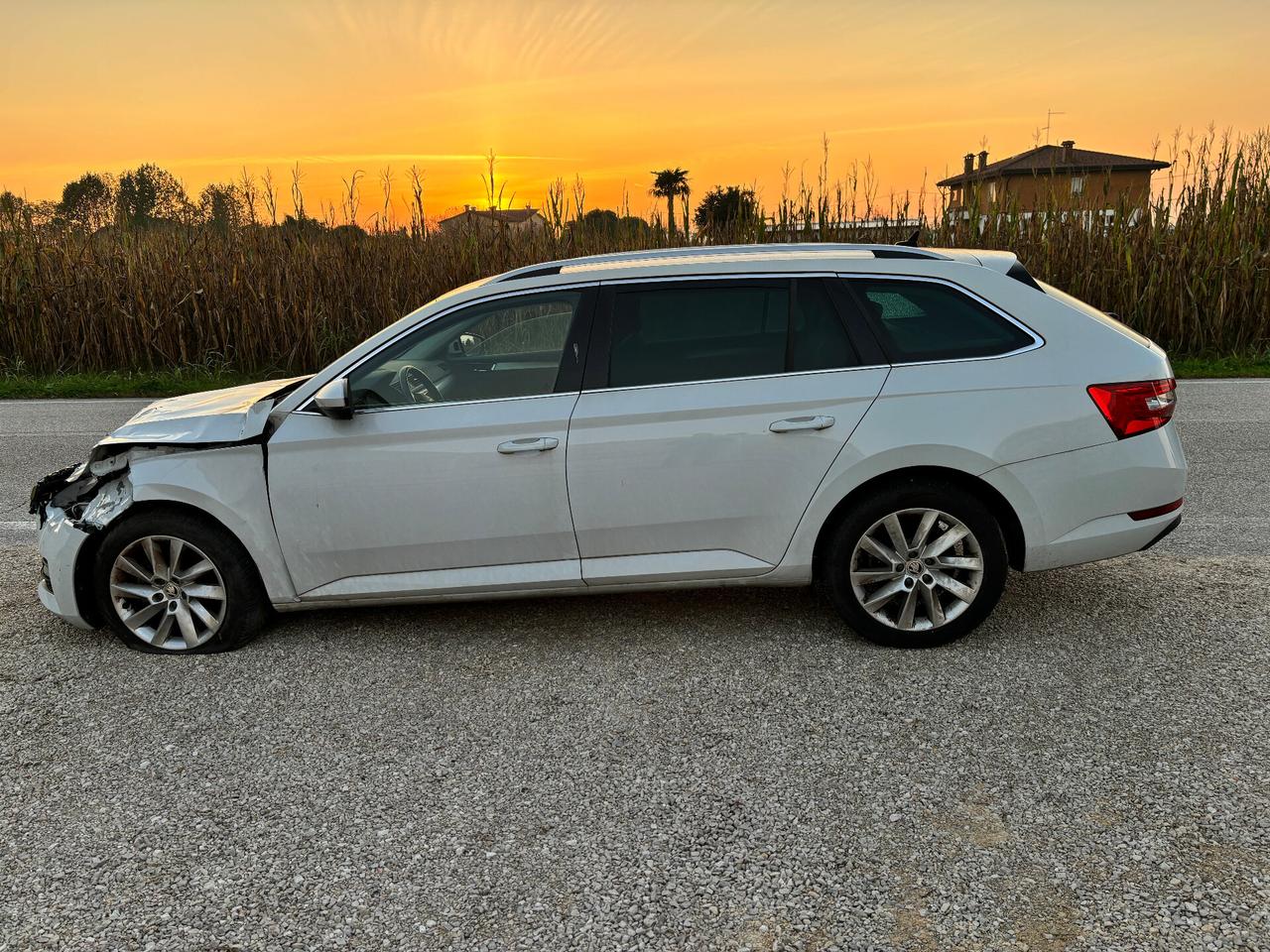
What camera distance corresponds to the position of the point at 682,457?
4168 millimetres

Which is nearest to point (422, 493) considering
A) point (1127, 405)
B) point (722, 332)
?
point (722, 332)

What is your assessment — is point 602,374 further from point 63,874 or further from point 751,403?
point 63,874

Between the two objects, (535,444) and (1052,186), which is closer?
(535,444)

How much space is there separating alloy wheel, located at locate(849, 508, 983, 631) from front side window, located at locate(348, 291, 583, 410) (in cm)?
149

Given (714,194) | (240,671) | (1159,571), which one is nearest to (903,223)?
(714,194)

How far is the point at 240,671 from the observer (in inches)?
173

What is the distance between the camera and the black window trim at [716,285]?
13.9 feet

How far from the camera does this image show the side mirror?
13.8ft

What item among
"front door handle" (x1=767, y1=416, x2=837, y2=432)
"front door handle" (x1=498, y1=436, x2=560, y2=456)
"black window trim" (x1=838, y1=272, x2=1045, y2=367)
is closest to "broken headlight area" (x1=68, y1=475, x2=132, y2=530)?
"front door handle" (x1=498, y1=436, x2=560, y2=456)

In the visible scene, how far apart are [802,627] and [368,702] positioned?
6.34 ft

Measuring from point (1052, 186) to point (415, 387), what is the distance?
12271 millimetres

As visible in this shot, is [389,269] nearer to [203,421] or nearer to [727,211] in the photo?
[727,211]

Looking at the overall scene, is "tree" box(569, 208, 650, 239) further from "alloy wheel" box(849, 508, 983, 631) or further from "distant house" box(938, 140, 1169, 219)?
"alloy wheel" box(849, 508, 983, 631)

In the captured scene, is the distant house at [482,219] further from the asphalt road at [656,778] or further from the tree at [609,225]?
the asphalt road at [656,778]
